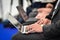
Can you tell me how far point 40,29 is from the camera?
114 centimetres

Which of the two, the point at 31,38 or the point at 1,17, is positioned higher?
the point at 31,38

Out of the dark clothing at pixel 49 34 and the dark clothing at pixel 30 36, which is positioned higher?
the dark clothing at pixel 49 34

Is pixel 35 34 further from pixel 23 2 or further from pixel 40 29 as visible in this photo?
pixel 23 2

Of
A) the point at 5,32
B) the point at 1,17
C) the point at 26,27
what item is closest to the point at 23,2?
the point at 1,17

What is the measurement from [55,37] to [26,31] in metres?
0.20

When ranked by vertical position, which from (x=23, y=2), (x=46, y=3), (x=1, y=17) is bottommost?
(x=1, y=17)

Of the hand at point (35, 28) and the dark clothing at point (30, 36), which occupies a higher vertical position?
the hand at point (35, 28)

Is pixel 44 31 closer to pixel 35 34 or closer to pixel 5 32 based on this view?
pixel 35 34

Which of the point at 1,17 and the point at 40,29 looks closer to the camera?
the point at 40,29

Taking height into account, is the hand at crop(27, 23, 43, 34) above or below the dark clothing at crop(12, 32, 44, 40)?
above

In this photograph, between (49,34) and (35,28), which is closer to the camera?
(49,34)

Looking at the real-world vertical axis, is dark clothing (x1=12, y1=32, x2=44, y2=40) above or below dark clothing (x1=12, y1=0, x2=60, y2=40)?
below

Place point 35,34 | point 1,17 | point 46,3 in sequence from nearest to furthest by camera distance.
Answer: point 35,34 < point 46,3 < point 1,17

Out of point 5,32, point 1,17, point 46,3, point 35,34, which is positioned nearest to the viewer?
point 35,34
